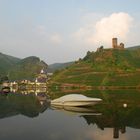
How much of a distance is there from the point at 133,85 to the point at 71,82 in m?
33.3

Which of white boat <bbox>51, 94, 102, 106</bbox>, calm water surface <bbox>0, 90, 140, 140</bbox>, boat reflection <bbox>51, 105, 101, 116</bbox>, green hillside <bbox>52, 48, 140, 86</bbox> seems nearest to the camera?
calm water surface <bbox>0, 90, 140, 140</bbox>

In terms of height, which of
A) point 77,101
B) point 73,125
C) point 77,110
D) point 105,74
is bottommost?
point 73,125

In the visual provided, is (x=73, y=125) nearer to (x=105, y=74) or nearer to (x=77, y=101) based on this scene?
(x=77, y=101)

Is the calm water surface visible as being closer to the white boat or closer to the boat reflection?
the boat reflection

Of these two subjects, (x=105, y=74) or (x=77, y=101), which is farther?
(x=105, y=74)

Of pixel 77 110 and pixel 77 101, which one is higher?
pixel 77 101

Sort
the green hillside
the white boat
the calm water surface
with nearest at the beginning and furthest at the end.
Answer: the calm water surface
the white boat
the green hillside

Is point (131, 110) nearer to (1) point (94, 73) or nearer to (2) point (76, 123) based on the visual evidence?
(2) point (76, 123)

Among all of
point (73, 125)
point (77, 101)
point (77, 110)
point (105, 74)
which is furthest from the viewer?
point (105, 74)

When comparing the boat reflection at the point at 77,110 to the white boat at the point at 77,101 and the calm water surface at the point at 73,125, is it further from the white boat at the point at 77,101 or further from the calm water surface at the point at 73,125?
the white boat at the point at 77,101

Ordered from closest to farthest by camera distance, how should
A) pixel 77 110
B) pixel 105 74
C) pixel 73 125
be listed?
pixel 73 125 → pixel 77 110 → pixel 105 74

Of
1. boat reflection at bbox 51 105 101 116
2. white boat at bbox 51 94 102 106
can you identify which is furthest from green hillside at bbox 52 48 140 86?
boat reflection at bbox 51 105 101 116

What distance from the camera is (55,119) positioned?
182 feet

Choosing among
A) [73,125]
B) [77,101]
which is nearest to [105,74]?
[77,101]
